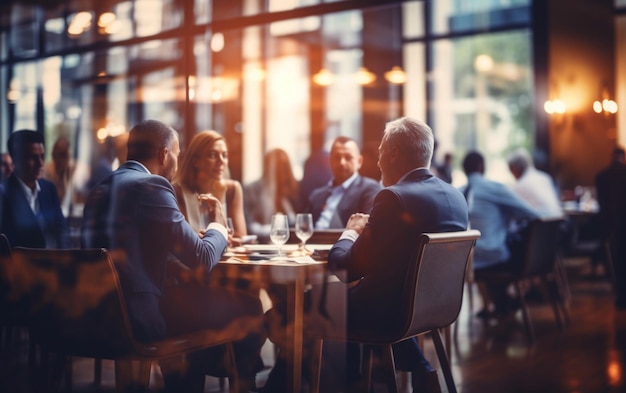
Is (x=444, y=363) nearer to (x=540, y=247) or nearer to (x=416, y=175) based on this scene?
(x=416, y=175)

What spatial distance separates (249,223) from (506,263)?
209 centimetres

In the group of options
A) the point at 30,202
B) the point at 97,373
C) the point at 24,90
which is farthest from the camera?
the point at 24,90

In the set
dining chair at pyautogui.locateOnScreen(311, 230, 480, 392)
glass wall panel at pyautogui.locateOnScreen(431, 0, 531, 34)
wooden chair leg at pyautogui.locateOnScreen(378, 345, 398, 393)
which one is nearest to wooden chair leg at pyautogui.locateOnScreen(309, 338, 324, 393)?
dining chair at pyautogui.locateOnScreen(311, 230, 480, 392)

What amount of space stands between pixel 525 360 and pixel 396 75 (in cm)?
800

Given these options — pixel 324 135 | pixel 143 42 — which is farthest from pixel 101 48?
pixel 324 135

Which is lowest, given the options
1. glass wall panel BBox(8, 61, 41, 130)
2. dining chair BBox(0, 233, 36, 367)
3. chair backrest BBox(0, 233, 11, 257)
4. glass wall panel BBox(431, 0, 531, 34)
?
dining chair BBox(0, 233, 36, 367)

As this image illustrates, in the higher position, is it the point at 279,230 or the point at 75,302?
the point at 279,230

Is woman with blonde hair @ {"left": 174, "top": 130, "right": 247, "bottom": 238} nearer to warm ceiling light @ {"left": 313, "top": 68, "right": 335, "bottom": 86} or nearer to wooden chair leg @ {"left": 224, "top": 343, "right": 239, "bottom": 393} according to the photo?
wooden chair leg @ {"left": 224, "top": 343, "right": 239, "bottom": 393}

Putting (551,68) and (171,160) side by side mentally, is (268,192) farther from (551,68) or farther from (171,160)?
(551,68)

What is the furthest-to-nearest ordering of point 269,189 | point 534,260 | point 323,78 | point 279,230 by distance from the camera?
point 323,78
point 269,189
point 534,260
point 279,230

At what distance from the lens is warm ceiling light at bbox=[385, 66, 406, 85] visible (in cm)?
1198

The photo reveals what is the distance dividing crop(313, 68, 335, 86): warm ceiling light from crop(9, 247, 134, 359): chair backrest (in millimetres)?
9907

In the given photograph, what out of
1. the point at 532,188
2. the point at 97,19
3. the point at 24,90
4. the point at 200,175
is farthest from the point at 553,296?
the point at 24,90

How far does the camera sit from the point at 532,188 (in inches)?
279
